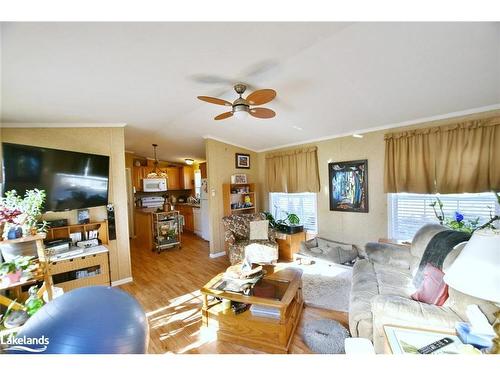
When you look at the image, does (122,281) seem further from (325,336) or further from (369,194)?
(369,194)

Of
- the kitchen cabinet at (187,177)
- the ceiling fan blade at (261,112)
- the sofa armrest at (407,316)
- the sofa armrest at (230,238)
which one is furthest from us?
the kitchen cabinet at (187,177)

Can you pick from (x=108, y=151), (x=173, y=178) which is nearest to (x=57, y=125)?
(x=108, y=151)

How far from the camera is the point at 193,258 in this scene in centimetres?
413

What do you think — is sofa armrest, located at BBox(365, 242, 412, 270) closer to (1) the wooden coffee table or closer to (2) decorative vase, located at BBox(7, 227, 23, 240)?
(1) the wooden coffee table

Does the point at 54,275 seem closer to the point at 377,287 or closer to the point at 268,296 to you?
the point at 268,296

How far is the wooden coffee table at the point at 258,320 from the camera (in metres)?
1.75

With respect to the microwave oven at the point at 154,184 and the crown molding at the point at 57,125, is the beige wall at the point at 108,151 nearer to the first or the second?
the crown molding at the point at 57,125

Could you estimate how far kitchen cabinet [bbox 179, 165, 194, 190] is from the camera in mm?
6746

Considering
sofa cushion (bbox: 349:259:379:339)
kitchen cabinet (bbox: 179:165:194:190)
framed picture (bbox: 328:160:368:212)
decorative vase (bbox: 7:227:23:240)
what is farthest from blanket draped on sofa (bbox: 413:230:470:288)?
kitchen cabinet (bbox: 179:165:194:190)

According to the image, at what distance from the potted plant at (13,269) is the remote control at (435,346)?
2548 millimetres

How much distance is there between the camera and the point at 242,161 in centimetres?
478

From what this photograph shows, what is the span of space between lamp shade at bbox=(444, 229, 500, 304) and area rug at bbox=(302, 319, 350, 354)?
1.14m

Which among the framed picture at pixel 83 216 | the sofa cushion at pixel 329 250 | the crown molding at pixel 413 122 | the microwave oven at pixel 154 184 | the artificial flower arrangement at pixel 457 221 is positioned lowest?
the sofa cushion at pixel 329 250

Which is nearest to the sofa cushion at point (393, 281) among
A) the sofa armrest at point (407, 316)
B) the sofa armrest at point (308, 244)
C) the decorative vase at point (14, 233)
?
the sofa armrest at point (407, 316)
